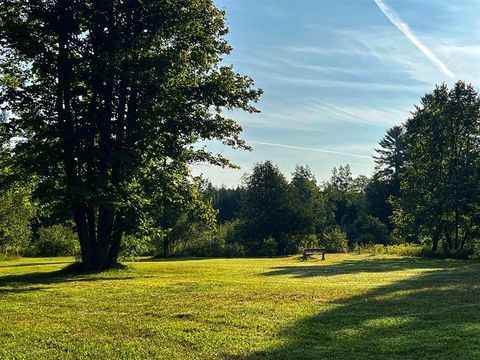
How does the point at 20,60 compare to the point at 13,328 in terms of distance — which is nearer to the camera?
the point at 13,328

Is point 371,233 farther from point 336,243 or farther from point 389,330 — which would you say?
point 389,330

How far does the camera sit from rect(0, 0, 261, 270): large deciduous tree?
739 inches

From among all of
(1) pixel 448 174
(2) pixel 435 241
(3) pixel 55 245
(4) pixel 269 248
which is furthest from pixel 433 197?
(3) pixel 55 245

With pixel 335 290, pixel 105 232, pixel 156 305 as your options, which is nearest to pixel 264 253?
pixel 105 232

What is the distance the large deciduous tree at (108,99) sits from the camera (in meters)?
18.8

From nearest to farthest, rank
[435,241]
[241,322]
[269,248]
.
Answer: [241,322]
[435,241]
[269,248]

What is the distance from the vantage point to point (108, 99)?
21.0 m

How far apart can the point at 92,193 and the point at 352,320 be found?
1243 centimetres

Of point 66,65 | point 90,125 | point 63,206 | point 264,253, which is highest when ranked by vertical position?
point 66,65

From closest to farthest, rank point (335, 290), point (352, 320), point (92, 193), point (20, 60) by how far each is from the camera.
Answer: point (352, 320) < point (335, 290) < point (92, 193) < point (20, 60)

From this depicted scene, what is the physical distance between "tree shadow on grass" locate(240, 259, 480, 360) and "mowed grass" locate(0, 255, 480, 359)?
0.02 metres

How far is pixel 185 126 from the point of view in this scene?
21.5 meters

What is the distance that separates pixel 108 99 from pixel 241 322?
14.7 m

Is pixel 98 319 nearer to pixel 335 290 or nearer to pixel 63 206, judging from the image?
pixel 335 290
